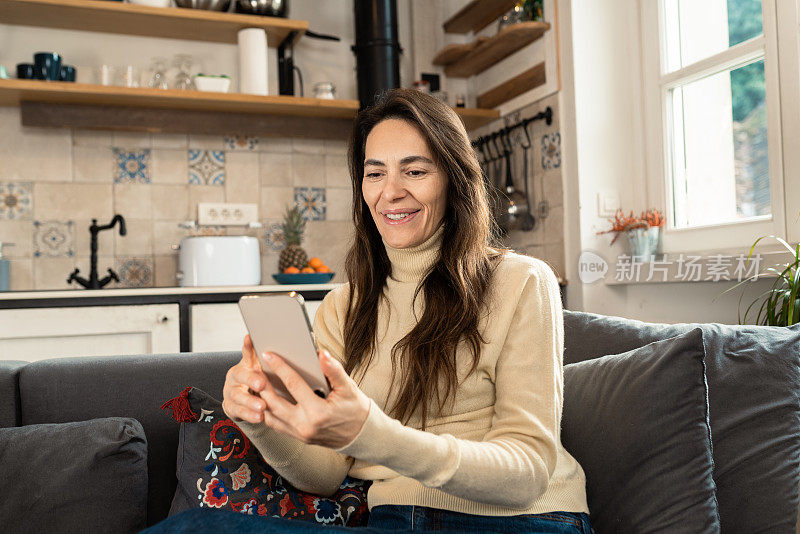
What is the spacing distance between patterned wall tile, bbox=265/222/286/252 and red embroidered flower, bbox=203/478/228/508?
96.3 inches

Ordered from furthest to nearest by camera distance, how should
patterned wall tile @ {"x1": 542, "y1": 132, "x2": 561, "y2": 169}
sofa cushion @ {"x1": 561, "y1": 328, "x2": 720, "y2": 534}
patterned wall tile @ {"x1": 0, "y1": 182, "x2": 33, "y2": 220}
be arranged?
patterned wall tile @ {"x1": 0, "y1": 182, "x2": 33, "y2": 220}
patterned wall tile @ {"x1": 542, "y1": 132, "x2": 561, "y2": 169}
sofa cushion @ {"x1": 561, "y1": 328, "x2": 720, "y2": 534}

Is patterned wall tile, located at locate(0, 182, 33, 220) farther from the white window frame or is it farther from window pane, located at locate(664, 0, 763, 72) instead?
window pane, located at locate(664, 0, 763, 72)

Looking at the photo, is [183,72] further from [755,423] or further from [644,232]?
[755,423]

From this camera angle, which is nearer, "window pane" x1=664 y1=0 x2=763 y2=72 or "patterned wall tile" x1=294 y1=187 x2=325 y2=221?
"window pane" x1=664 y1=0 x2=763 y2=72

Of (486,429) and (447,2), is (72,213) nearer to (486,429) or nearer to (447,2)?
(447,2)

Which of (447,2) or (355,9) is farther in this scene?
(447,2)

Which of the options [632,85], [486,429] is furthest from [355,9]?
[486,429]

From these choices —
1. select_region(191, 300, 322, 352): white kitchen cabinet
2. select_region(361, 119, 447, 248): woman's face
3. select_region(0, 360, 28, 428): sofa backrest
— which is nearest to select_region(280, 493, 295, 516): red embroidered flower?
select_region(361, 119, 447, 248): woman's face

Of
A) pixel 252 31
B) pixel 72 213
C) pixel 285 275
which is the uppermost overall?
pixel 252 31

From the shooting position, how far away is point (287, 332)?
2.86 ft

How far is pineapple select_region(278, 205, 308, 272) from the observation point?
3.49 metres

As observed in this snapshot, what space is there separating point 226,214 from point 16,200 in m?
0.93

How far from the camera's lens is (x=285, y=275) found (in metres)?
3.22

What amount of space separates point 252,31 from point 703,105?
202 cm
